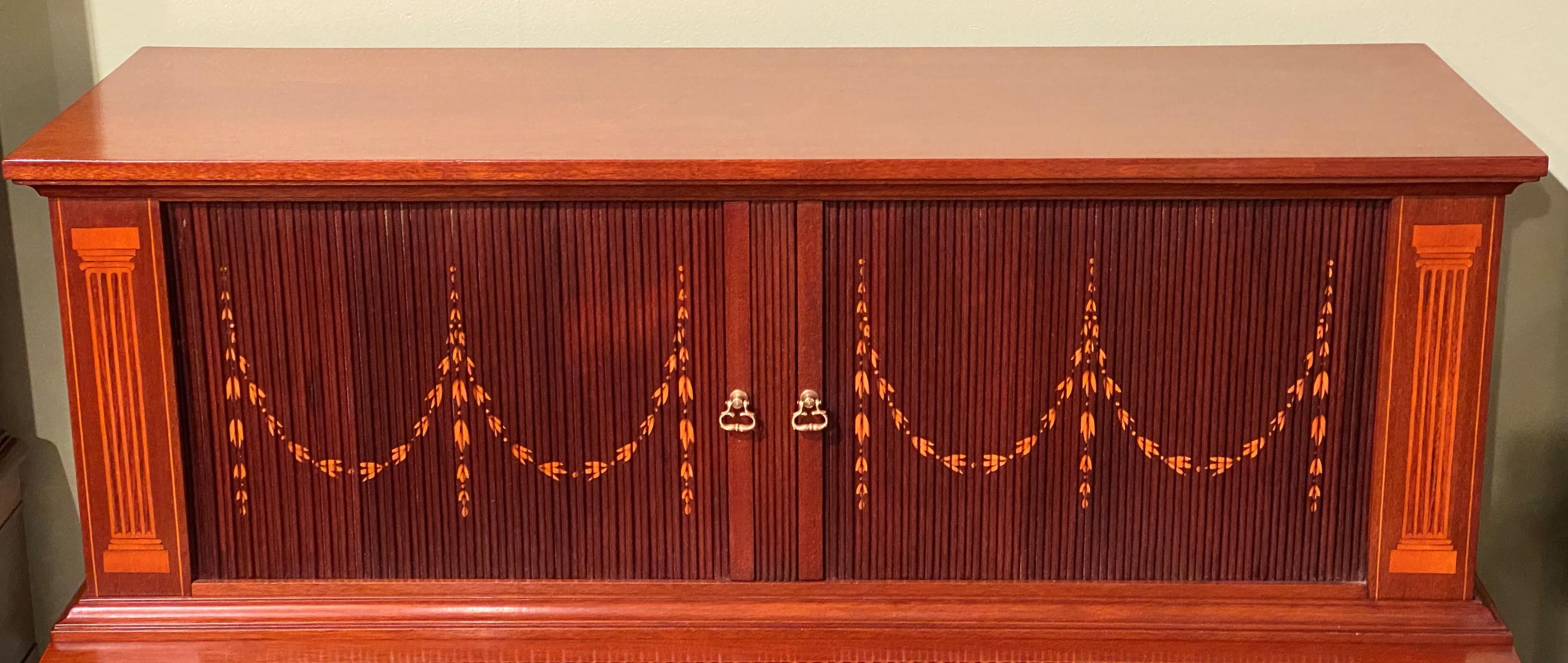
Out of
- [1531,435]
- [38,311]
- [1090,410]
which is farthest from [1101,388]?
[38,311]

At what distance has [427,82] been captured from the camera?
129 cm

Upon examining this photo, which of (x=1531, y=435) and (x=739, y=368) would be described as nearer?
(x=739, y=368)

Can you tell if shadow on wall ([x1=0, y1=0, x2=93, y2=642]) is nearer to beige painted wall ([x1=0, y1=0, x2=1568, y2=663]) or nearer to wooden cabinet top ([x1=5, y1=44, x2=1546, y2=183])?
beige painted wall ([x1=0, y1=0, x2=1568, y2=663])

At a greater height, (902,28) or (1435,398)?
(902,28)

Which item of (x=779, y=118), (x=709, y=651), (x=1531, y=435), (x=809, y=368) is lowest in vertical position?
(x=709, y=651)

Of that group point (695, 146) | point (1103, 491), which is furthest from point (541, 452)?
point (1103, 491)

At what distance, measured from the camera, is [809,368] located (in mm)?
1128

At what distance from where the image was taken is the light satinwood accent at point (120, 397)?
1090 mm

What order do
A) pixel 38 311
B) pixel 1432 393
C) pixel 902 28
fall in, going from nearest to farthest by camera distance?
pixel 1432 393 < pixel 902 28 < pixel 38 311

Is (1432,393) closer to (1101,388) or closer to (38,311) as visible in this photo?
(1101,388)

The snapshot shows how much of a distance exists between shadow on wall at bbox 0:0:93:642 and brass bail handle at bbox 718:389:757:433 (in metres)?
0.73

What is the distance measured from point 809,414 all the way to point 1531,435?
83 cm

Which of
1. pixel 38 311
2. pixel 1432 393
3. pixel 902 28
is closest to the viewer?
pixel 1432 393

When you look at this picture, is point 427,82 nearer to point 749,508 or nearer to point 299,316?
point 299,316
